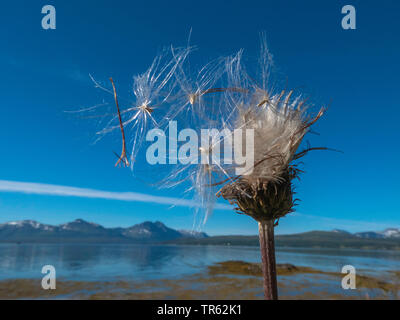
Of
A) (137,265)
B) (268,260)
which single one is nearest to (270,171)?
(268,260)

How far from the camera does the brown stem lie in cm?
265

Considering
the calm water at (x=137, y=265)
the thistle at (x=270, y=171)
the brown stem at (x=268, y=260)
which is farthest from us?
the calm water at (x=137, y=265)

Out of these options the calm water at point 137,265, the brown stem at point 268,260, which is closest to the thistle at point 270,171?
the brown stem at point 268,260

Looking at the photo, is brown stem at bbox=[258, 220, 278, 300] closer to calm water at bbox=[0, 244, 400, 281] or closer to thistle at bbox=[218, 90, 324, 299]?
thistle at bbox=[218, 90, 324, 299]

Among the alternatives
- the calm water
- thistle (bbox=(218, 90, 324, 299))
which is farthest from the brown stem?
the calm water

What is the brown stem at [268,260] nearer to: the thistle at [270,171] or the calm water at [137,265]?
the thistle at [270,171]

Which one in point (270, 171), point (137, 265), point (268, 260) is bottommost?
point (137, 265)

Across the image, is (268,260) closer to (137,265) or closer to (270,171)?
(270,171)

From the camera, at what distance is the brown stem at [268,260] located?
8.70 ft

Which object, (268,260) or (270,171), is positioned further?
(270,171)

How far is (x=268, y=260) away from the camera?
2725mm

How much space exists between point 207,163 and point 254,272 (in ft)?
137

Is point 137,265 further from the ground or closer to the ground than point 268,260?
closer to the ground

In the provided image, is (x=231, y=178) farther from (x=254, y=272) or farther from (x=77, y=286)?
(x=254, y=272)
